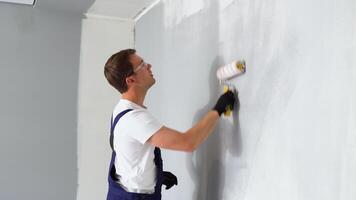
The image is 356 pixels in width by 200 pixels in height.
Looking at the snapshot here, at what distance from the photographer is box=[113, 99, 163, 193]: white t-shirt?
5.38ft

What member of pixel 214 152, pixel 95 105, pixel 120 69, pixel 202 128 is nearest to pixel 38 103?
pixel 95 105

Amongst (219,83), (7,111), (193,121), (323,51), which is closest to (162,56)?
(193,121)

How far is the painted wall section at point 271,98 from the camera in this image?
3.69 feet

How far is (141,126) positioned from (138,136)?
42 mm

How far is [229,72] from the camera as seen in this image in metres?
1.64

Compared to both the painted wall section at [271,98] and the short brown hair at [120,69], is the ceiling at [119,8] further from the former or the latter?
the short brown hair at [120,69]

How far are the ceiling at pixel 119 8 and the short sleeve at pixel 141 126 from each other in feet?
4.11

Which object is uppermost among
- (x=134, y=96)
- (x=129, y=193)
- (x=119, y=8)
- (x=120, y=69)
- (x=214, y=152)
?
(x=119, y=8)

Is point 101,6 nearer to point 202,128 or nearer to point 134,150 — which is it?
point 134,150

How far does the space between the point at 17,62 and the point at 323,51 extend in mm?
2214

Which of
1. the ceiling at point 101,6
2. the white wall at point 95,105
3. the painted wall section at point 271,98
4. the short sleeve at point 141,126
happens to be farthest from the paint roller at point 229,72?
the white wall at point 95,105

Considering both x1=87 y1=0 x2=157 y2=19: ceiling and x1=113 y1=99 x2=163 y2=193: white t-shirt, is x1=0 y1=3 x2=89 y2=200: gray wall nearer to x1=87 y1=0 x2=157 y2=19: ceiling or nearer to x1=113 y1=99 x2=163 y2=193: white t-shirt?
x1=87 y1=0 x2=157 y2=19: ceiling

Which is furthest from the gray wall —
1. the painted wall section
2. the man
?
the man

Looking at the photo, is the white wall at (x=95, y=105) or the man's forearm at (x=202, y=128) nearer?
Result: the man's forearm at (x=202, y=128)
